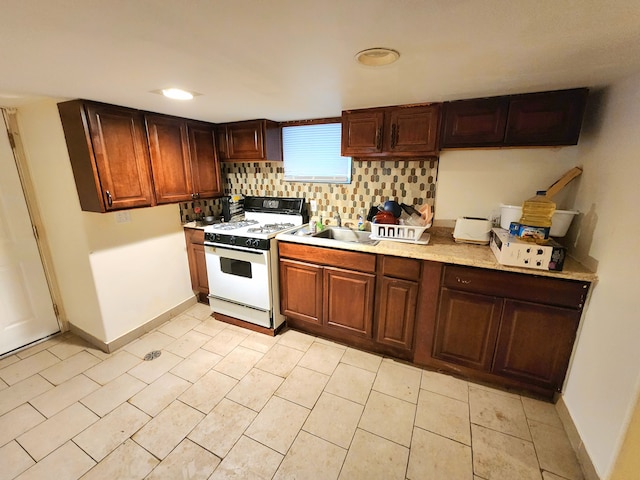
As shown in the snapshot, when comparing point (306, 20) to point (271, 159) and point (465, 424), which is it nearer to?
point (271, 159)

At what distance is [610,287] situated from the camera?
4.62 feet

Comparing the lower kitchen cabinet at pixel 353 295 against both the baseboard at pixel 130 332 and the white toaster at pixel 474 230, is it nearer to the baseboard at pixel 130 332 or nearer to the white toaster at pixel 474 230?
the white toaster at pixel 474 230

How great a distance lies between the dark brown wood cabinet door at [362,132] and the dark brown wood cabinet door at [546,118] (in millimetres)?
881

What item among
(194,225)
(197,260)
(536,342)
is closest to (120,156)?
(194,225)

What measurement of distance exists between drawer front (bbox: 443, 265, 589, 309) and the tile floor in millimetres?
744

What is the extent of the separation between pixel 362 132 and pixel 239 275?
1.68 metres

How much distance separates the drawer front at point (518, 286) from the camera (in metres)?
1.61

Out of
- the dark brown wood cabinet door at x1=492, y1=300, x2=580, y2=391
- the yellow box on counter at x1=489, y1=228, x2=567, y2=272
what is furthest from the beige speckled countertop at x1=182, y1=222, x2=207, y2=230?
the dark brown wood cabinet door at x1=492, y1=300, x2=580, y2=391

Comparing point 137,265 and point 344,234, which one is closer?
point 137,265

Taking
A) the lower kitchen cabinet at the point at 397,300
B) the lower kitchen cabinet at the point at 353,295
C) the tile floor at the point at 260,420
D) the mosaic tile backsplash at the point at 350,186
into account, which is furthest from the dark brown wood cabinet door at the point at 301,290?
the mosaic tile backsplash at the point at 350,186

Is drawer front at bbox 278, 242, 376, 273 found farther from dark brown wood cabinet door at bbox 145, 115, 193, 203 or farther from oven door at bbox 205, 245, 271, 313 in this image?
dark brown wood cabinet door at bbox 145, 115, 193, 203

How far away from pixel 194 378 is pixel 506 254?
7.62ft

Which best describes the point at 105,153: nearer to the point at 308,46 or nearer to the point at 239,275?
the point at 239,275

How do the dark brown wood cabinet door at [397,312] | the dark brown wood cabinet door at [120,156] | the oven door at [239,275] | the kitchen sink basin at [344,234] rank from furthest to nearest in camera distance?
1. the kitchen sink basin at [344,234]
2. the oven door at [239,275]
3. the dark brown wood cabinet door at [397,312]
4. the dark brown wood cabinet door at [120,156]
